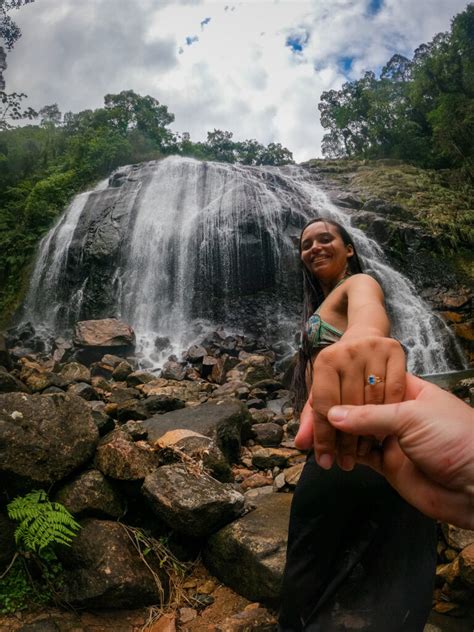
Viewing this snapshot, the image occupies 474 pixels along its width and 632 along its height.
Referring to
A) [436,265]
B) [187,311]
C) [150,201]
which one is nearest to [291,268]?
[187,311]

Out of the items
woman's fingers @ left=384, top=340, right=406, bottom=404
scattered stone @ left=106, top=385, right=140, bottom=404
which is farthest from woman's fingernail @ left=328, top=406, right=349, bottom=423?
scattered stone @ left=106, top=385, right=140, bottom=404

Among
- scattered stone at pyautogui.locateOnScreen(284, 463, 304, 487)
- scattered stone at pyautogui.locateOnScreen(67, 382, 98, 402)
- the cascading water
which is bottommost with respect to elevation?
scattered stone at pyautogui.locateOnScreen(284, 463, 304, 487)

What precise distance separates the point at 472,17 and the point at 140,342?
2677 cm

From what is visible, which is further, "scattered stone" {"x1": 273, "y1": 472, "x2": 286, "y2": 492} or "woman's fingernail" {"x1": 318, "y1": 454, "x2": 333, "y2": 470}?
"scattered stone" {"x1": 273, "y1": 472, "x2": 286, "y2": 492}

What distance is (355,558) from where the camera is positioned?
55.9 inches

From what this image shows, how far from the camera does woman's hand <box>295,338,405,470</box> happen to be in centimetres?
94

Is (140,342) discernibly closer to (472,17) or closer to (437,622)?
(437,622)

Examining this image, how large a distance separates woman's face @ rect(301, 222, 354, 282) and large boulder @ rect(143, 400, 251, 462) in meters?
2.67

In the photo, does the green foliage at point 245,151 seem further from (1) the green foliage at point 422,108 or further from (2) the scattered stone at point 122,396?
(2) the scattered stone at point 122,396

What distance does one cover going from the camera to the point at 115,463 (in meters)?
2.74

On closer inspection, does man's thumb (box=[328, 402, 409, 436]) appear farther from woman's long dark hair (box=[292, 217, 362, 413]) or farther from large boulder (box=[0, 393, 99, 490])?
large boulder (box=[0, 393, 99, 490])

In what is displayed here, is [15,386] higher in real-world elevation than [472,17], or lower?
lower

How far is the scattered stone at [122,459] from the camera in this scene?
2.73 m

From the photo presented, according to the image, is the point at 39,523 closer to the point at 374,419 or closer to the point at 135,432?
the point at 135,432
